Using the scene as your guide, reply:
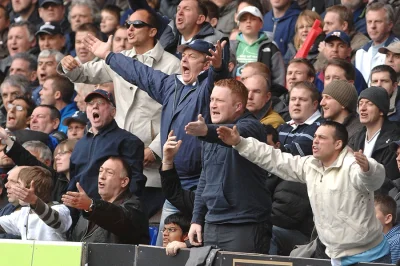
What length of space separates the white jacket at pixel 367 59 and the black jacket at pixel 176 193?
3475 millimetres

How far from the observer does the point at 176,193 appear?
10.7 m

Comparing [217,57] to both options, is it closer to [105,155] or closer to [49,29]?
[105,155]

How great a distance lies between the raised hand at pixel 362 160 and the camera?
890 cm

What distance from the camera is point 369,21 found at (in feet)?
44.9

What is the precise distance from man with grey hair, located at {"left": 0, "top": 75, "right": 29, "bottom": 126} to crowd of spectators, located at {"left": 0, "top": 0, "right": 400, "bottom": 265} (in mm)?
29

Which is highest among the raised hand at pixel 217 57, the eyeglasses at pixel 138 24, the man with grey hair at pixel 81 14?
the man with grey hair at pixel 81 14

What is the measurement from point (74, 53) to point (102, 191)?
20.1ft

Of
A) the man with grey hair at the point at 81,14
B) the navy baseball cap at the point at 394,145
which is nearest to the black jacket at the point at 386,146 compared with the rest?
the navy baseball cap at the point at 394,145

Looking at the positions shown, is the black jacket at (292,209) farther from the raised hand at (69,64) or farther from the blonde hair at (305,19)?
the blonde hair at (305,19)

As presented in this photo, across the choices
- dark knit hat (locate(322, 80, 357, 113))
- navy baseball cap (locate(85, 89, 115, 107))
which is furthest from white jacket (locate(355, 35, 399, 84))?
navy baseball cap (locate(85, 89, 115, 107))

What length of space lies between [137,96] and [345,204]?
12.0 feet

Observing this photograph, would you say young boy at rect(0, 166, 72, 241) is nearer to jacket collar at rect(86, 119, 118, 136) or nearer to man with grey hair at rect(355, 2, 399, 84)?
jacket collar at rect(86, 119, 118, 136)

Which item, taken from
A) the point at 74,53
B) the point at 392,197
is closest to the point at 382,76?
the point at 392,197

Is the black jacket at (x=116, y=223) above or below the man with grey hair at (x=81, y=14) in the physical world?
below
